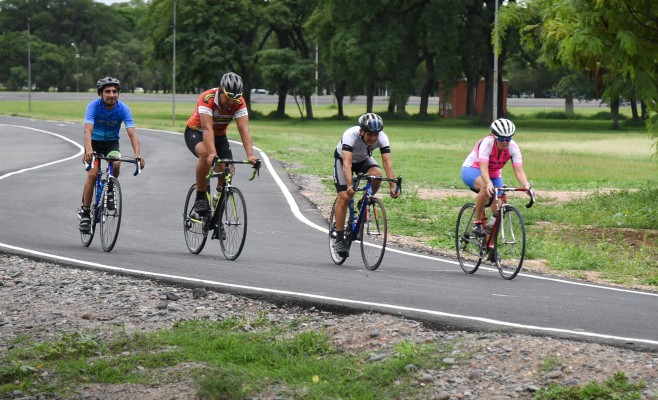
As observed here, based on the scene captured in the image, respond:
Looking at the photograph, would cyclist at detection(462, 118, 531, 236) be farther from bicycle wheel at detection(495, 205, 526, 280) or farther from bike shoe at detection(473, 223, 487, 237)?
bicycle wheel at detection(495, 205, 526, 280)

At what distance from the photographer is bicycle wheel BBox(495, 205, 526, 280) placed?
11.5m

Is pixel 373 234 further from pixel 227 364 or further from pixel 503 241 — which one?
pixel 227 364

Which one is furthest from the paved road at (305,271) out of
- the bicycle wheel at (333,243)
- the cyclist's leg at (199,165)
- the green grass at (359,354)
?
the green grass at (359,354)

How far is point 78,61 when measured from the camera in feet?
435

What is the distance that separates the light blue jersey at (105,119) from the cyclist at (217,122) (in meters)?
0.92

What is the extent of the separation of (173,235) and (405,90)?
53.1 meters

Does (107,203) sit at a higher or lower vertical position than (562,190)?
higher

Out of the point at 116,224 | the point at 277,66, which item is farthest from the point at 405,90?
the point at 116,224

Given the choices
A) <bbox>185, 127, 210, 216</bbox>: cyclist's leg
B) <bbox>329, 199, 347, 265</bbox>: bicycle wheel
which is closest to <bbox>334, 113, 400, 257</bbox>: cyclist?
<bbox>329, 199, 347, 265</bbox>: bicycle wheel

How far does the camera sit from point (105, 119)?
13.0 meters

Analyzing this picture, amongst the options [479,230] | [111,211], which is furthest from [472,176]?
[111,211]

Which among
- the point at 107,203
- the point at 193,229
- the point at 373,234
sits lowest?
the point at 193,229

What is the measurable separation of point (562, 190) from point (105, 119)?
47.5 feet

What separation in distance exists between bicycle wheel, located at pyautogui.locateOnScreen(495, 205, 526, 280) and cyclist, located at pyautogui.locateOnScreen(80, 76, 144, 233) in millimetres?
4055
